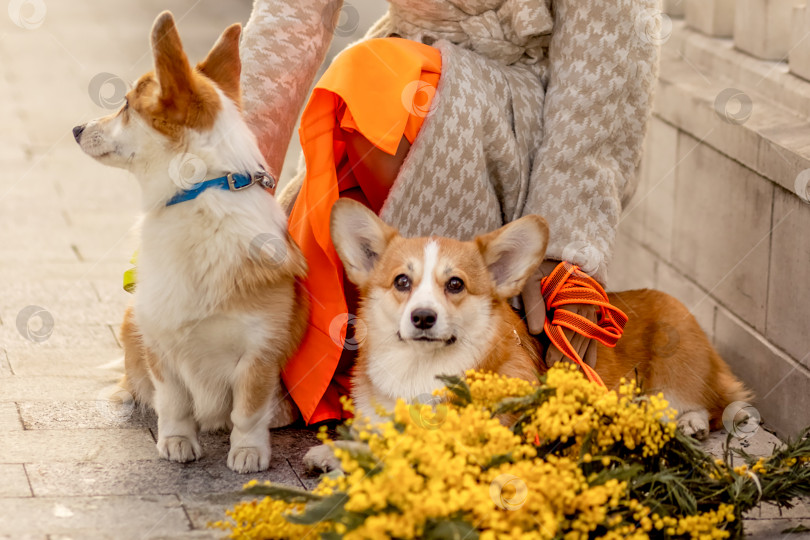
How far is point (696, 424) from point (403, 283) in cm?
106

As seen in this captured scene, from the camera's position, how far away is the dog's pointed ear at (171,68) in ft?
8.34

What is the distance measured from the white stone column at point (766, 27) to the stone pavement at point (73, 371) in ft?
4.80

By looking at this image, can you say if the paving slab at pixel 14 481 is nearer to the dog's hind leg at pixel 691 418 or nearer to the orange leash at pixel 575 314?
the orange leash at pixel 575 314

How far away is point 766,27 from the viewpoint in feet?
12.1

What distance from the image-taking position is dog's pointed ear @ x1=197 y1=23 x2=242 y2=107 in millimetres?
2879

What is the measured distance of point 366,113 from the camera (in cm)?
287

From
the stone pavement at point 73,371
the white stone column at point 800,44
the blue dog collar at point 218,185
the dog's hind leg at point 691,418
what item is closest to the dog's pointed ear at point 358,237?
the blue dog collar at point 218,185

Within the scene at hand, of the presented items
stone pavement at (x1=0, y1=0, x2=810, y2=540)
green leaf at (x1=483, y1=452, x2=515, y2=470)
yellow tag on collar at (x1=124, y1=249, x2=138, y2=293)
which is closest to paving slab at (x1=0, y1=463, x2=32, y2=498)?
stone pavement at (x1=0, y1=0, x2=810, y2=540)

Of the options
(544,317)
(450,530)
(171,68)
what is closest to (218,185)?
(171,68)

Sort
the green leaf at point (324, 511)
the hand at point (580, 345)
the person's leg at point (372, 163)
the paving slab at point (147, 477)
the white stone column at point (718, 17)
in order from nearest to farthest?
the green leaf at point (324, 511) → the paving slab at point (147, 477) → the hand at point (580, 345) → the person's leg at point (372, 163) → the white stone column at point (718, 17)

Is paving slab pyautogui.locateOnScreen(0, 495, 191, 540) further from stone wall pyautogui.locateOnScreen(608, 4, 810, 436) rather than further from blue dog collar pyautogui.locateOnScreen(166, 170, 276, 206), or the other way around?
stone wall pyautogui.locateOnScreen(608, 4, 810, 436)

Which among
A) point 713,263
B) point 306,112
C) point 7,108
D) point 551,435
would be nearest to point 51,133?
point 7,108

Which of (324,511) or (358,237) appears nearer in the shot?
(324,511)

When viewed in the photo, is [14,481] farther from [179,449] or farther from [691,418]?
[691,418]
